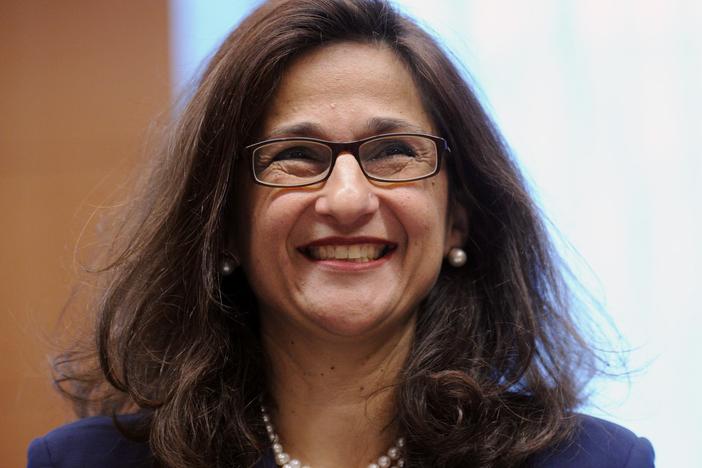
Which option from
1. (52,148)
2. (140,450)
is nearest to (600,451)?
(140,450)

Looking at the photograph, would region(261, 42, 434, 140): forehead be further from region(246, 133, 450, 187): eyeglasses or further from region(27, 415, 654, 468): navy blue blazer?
region(27, 415, 654, 468): navy blue blazer

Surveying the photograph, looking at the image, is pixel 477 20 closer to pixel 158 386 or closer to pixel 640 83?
pixel 640 83

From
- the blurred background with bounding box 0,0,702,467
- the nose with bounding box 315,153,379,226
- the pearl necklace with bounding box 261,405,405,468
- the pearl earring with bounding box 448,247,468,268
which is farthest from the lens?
the blurred background with bounding box 0,0,702,467

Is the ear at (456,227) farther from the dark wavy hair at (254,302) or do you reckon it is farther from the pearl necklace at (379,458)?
the pearl necklace at (379,458)

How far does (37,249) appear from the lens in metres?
2.35

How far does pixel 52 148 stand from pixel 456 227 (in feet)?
3.81

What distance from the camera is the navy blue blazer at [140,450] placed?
5.24 ft

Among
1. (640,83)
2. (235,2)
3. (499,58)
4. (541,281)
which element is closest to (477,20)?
(499,58)

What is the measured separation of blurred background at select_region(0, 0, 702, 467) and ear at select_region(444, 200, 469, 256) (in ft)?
1.48

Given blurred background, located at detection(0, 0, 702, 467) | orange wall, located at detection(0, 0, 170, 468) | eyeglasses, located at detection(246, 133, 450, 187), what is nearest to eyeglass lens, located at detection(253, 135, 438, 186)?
eyeglasses, located at detection(246, 133, 450, 187)

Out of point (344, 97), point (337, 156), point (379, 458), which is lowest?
point (379, 458)

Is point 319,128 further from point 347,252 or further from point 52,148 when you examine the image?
point 52,148

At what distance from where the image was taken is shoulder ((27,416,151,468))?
1.67m

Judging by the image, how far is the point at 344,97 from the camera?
1.61m
